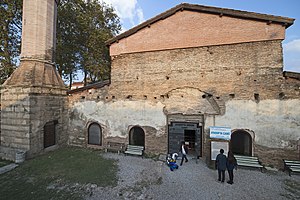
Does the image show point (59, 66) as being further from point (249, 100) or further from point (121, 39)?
point (249, 100)

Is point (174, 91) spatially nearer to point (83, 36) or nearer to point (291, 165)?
point (291, 165)

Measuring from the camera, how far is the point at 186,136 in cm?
874

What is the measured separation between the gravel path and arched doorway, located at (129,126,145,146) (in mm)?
2153

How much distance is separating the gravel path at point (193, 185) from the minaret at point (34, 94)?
17.6 feet

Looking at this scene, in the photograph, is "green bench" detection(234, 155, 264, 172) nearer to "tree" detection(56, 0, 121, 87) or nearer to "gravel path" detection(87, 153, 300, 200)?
"gravel path" detection(87, 153, 300, 200)

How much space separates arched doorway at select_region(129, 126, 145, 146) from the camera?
364 inches

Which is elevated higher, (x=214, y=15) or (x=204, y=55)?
(x=214, y=15)

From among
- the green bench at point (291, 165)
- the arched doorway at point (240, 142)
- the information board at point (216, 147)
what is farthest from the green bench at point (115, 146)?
the green bench at point (291, 165)

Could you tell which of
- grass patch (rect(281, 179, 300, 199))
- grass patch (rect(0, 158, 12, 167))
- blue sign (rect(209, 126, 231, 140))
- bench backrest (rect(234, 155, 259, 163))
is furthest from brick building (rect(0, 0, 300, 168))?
grass patch (rect(281, 179, 300, 199))

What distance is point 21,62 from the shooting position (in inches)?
345

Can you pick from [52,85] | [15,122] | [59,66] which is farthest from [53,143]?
[59,66]

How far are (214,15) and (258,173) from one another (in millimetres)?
8574

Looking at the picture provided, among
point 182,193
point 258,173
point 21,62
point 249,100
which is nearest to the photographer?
point 182,193

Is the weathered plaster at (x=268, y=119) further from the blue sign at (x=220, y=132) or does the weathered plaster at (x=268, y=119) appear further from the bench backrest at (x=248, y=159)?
the bench backrest at (x=248, y=159)
